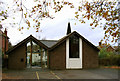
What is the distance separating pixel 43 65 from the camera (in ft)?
70.3

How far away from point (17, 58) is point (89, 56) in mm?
10297

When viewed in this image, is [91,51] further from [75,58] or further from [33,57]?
[33,57]

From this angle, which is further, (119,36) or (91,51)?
(91,51)

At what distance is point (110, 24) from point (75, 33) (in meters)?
17.3

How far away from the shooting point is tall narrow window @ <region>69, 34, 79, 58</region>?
2196cm

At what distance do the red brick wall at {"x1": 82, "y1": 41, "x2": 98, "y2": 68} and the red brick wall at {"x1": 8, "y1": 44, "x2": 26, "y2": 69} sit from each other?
28.1 ft

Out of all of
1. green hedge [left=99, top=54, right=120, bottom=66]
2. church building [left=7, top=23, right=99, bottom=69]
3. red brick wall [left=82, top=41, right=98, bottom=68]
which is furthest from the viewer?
green hedge [left=99, top=54, right=120, bottom=66]

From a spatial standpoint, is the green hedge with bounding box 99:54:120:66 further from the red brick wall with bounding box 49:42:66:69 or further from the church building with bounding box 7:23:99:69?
the red brick wall with bounding box 49:42:66:69

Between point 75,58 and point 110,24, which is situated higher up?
point 110,24

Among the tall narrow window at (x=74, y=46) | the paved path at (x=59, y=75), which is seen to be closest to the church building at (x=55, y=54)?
the tall narrow window at (x=74, y=46)

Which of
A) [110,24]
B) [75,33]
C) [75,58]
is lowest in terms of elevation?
[75,58]

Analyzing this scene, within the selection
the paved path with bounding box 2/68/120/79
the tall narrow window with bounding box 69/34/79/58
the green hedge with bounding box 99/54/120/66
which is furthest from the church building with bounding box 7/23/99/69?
the green hedge with bounding box 99/54/120/66

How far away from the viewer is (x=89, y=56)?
2258cm

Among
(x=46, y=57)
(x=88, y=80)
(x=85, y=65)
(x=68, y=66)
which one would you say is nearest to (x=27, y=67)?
(x=46, y=57)
